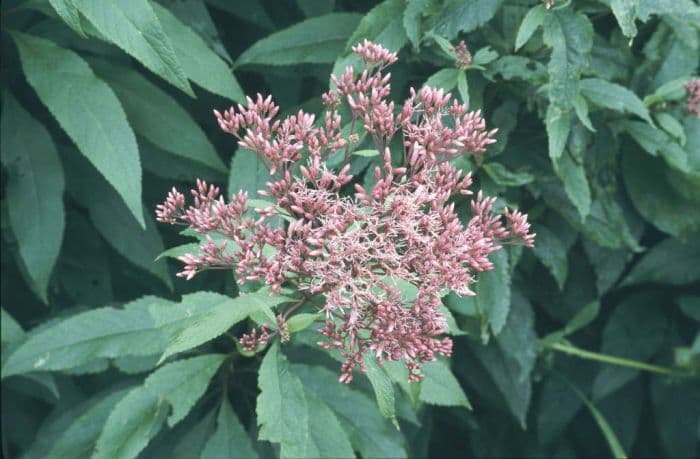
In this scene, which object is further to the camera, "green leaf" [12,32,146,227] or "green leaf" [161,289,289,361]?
"green leaf" [12,32,146,227]

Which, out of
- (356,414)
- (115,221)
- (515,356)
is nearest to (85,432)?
(115,221)

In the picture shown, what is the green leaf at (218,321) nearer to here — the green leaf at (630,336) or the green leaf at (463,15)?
the green leaf at (463,15)

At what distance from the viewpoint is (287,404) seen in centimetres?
283

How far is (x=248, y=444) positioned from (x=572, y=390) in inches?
70.2

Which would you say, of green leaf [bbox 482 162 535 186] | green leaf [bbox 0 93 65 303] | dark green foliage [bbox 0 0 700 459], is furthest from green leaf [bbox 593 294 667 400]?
green leaf [bbox 0 93 65 303]

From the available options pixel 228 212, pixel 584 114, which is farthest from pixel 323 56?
pixel 228 212

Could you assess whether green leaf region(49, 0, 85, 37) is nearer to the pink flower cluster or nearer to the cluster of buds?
the pink flower cluster

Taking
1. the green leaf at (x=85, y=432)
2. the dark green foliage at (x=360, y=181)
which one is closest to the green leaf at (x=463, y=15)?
the dark green foliage at (x=360, y=181)

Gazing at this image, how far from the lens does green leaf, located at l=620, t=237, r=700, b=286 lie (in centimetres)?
435

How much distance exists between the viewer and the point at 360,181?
377cm

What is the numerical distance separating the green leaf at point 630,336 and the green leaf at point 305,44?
1921 mm

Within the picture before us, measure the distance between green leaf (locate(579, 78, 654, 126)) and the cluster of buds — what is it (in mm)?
378

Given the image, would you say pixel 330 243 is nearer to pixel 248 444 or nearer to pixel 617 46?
pixel 248 444

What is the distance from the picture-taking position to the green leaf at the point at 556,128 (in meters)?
3.20
